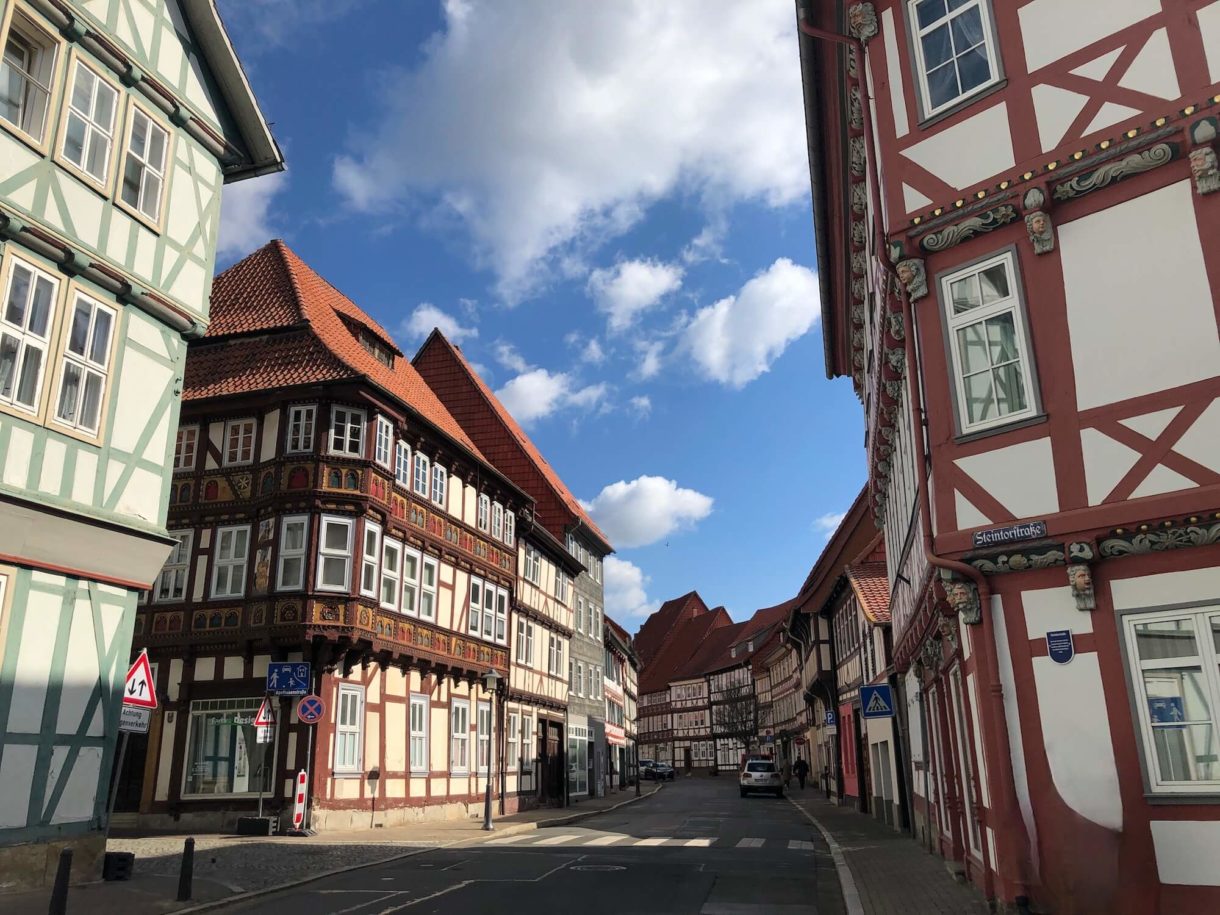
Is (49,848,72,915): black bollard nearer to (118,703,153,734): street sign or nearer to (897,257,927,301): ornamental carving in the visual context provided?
(118,703,153,734): street sign

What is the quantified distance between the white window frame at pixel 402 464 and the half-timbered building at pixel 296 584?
58mm

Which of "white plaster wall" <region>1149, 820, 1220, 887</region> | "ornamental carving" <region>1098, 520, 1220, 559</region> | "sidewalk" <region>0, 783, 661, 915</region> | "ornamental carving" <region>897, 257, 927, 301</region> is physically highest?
"ornamental carving" <region>897, 257, 927, 301</region>

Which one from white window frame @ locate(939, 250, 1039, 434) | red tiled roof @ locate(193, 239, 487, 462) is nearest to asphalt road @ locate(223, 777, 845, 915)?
white window frame @ locate(939, 250, 1039, 434)

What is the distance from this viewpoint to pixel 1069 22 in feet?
32.2

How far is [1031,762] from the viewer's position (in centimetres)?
878

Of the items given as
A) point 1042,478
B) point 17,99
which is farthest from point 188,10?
point 1042,478

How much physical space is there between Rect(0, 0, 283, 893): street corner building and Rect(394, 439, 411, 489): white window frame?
10222 millimetres

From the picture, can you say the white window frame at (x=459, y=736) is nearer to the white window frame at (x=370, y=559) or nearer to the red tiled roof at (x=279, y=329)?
the white window frame at (x=370, y=559)

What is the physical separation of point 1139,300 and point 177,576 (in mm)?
20966

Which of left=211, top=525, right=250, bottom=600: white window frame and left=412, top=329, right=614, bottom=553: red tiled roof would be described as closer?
left=211, top=525, right=250, bottom=600: white window frame

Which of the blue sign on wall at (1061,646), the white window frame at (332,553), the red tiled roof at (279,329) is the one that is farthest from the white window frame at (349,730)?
the blue sign on wall at (1061,646)

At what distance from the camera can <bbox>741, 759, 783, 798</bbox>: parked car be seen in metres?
44.6

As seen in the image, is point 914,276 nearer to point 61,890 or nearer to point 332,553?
point 61,890

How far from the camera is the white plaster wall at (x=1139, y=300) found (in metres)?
8.69
